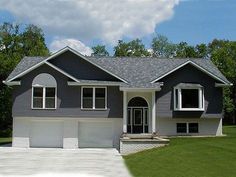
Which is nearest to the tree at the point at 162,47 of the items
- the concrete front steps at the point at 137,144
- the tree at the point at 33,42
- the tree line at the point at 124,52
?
the tree line at the point at 124,52

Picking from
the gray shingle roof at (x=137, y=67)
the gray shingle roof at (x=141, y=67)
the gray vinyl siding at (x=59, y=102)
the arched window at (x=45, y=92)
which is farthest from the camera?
the gray shingle roof at (x=141, y=67)

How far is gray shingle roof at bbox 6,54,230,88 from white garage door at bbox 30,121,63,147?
4657mm

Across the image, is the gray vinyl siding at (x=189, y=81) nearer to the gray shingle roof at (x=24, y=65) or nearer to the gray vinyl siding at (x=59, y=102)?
the gray vinyl siding at (x=59, y=102)

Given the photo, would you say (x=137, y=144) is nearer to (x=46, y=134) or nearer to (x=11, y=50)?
(x=46, y=134)

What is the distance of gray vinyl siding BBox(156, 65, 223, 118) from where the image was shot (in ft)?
120

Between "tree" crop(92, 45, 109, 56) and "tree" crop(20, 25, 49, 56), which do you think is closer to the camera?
"tree" crop(20, 25, 49, 56)

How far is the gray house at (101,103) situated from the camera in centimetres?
3494

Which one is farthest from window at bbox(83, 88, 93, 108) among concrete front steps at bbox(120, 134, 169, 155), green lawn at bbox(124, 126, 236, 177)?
green lawn at bbox(124, 126, 236, 177)

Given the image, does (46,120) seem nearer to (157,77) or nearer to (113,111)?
(113,111)

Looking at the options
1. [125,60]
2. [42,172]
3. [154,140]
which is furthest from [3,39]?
[42,172]

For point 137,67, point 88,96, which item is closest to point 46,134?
point 88,96

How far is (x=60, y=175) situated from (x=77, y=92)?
58.4ft

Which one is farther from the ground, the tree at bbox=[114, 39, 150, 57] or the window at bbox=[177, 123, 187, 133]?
the tree at bbox=[114, 39, 150, 57]

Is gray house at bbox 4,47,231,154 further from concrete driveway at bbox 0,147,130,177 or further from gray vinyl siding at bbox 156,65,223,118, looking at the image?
concrete driveway at bbox 0,147,130,177
